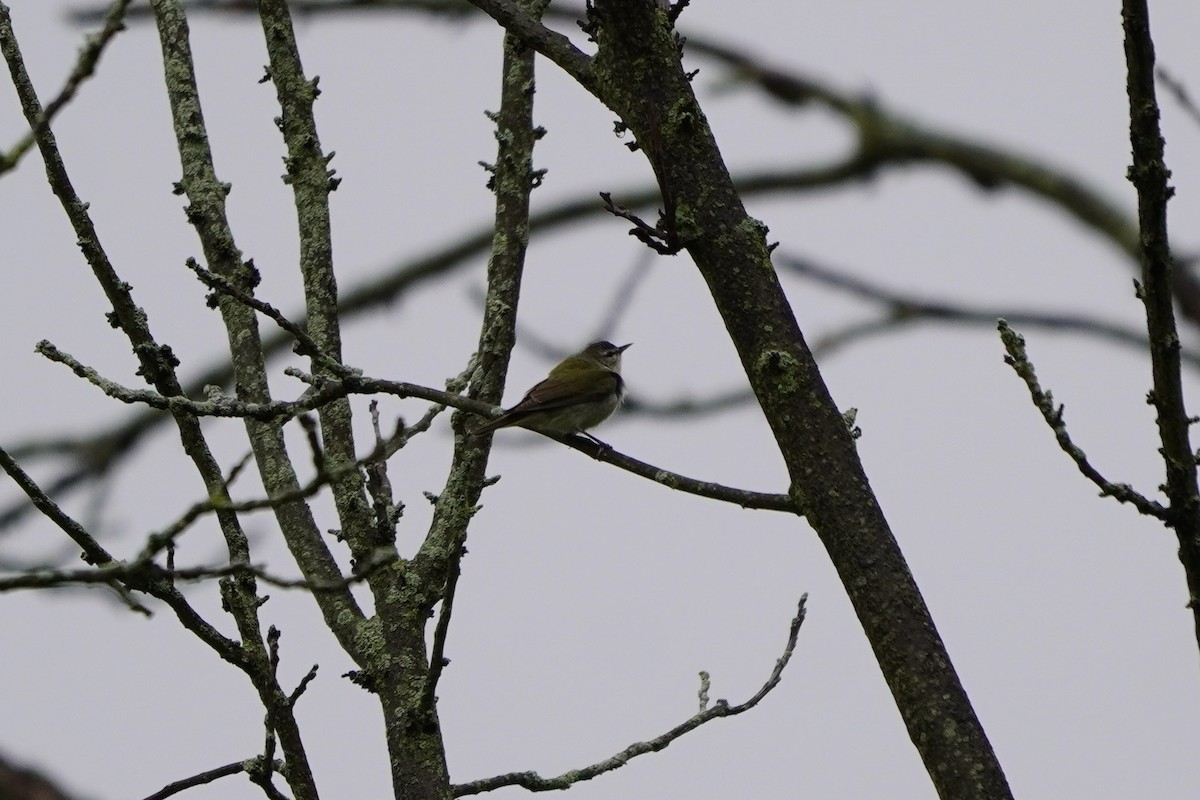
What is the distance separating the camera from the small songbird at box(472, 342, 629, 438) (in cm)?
698

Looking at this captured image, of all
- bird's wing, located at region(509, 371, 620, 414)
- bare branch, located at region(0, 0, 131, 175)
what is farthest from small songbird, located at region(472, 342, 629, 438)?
bare branch, located at region(0, 0, 131, 175)

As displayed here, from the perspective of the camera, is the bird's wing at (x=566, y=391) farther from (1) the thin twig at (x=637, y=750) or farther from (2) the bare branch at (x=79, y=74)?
(2) the bare branch at (x=79, y=74)

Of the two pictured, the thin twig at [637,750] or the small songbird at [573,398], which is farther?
the small songbird at [573,398]

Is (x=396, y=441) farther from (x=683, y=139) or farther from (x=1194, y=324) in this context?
(x=1194, y=324)

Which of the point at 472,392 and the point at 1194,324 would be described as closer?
the point at 1194,324

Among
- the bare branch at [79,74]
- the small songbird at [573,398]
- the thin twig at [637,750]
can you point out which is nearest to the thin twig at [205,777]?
the thin twig at [637,750]

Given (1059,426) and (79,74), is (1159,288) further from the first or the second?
(79,74)

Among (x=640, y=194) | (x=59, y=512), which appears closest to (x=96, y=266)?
(x=59, y=512)

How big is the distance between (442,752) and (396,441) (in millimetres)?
968

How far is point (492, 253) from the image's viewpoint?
4.41 metres

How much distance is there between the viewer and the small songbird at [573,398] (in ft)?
22.9

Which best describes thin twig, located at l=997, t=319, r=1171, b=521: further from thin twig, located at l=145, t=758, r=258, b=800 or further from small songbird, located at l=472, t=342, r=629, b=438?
small songbird, located at l=472, t=342, r=629, b=438

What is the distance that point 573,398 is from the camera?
7.23 m

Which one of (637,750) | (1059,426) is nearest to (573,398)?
(637,750)
